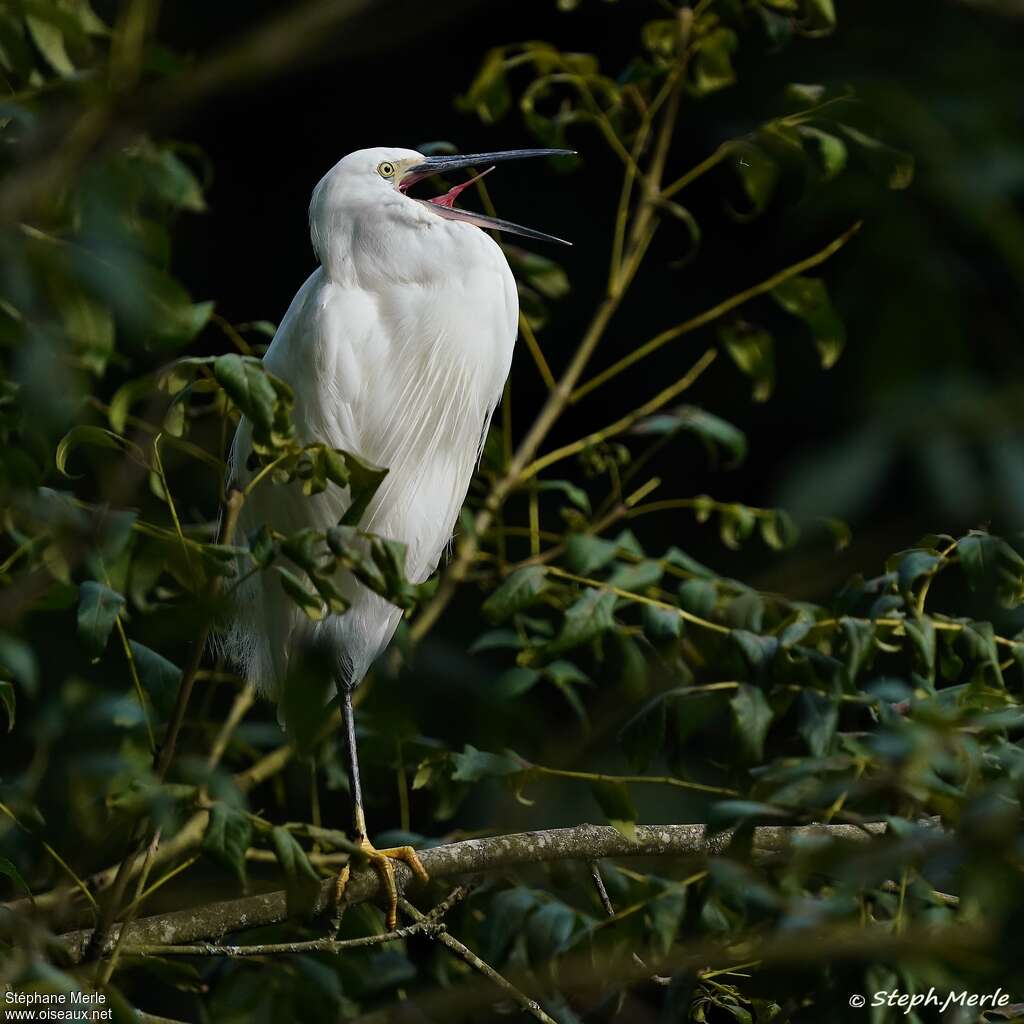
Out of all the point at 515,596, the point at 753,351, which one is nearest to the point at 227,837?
the point at 515,596

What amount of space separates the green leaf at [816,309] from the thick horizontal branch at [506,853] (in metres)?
0.58

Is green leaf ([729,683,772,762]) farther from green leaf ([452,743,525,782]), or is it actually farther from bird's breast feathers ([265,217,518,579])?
bird's breast feathers ([265,217,518,579])

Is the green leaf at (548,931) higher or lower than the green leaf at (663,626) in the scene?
lower

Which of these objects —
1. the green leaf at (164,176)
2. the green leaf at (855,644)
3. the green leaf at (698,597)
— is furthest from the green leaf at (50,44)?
the green leaf at (855,644)

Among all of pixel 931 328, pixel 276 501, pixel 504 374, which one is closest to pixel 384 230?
pixel 504 374

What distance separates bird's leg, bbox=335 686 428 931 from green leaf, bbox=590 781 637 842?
0.31 metres

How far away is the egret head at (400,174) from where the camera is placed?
208 cm

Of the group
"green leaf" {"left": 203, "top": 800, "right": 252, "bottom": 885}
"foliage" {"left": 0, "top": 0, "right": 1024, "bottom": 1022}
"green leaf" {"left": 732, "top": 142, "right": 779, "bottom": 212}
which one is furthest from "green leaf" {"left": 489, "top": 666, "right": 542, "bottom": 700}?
"green leaf" {"left": 732, "top": 142, "right": 779, "bottom": 212}

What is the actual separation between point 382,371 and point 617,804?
0.99 m

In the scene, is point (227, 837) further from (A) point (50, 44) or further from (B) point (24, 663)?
(A) point (50, 44)

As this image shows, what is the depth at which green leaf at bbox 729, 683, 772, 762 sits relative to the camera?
4.16 ft

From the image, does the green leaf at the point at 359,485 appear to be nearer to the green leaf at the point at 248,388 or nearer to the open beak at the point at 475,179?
the green leaf at the point at 248,388

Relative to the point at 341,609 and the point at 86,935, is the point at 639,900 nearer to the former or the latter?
the point at 341,609

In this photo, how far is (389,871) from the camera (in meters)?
1.78
